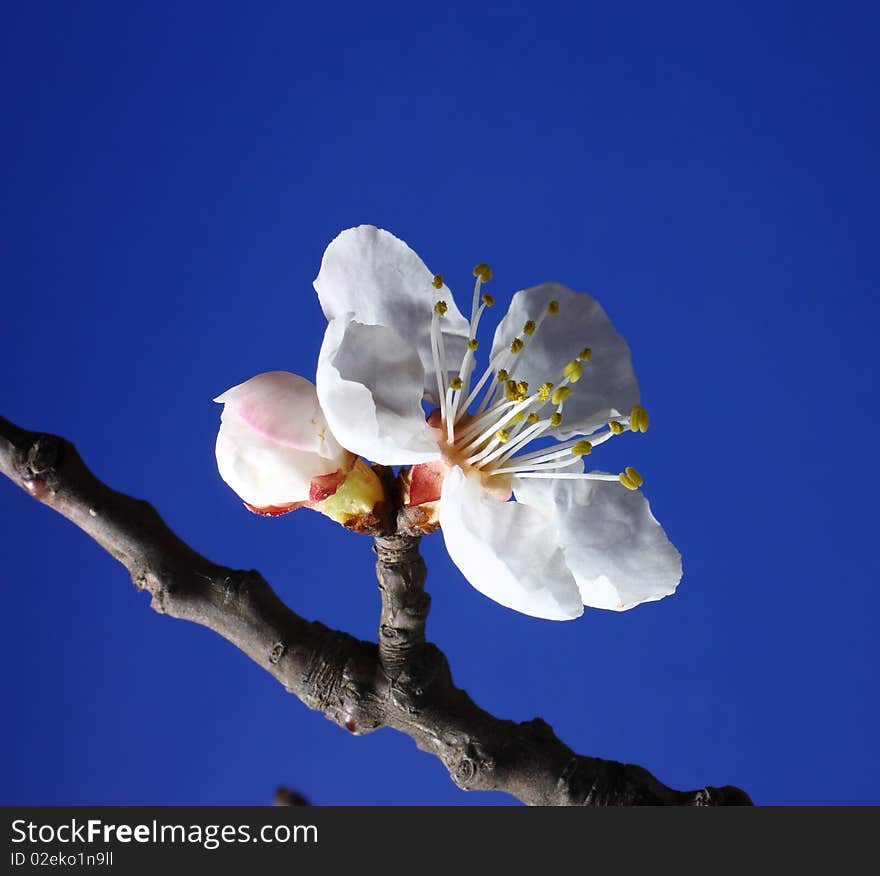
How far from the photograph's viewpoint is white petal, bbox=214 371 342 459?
59 cm

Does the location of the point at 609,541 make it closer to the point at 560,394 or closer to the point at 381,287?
the point at 560,394

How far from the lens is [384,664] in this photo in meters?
0.67

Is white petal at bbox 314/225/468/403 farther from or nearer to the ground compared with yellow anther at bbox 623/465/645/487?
farther from the ground

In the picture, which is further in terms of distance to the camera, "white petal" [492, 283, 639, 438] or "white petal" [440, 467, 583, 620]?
"white petal" [492, 283, 639, 438]

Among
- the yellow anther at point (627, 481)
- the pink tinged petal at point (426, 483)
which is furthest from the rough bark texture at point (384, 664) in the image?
the yellow anther at point (627, 481)

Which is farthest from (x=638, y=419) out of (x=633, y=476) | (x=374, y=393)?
(x=374, y=393)

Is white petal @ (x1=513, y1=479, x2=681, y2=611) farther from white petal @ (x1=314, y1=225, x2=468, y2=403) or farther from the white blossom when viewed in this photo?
white petal @ (x1=314, y1=225, x2=468, y2=403)

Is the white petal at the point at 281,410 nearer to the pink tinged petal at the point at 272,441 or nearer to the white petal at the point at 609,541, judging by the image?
the pink tinged petal at the point at 272,441

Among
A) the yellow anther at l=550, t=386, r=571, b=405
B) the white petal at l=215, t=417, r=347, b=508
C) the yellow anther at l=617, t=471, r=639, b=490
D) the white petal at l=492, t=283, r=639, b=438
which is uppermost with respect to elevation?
the white petal at l=492, t=283, r=639, b=438

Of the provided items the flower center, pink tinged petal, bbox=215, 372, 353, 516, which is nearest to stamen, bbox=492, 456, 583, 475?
the flower center

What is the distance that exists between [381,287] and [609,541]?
0.21m
